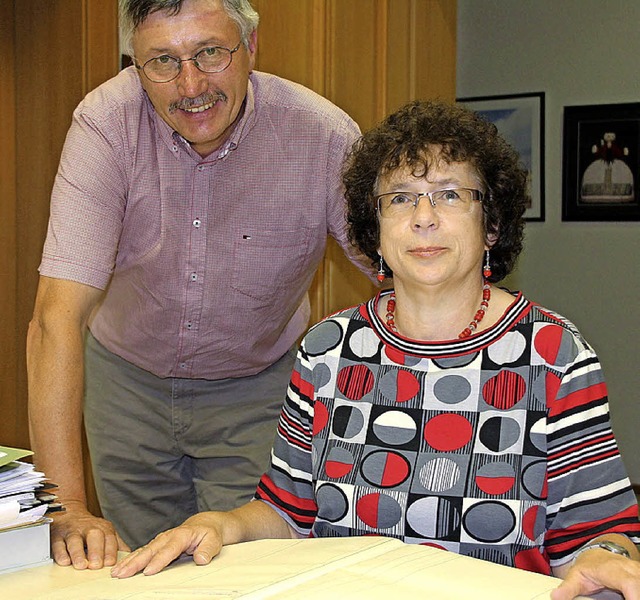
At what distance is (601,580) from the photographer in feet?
3.64

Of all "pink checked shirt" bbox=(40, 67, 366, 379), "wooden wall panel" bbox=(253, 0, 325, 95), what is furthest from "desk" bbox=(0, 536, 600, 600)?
"wooden wall panel" bbox=(253, 0, 325, 95)

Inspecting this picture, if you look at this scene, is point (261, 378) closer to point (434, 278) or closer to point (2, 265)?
point (434, 278)

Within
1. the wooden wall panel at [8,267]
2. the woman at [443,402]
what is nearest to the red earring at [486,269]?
the woman at [443,402]

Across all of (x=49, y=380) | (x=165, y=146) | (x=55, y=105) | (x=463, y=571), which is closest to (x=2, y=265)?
(x=55, y=105)

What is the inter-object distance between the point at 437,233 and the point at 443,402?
0.28 m

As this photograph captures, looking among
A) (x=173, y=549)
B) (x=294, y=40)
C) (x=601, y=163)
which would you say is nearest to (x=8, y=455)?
(x=173, y=549)

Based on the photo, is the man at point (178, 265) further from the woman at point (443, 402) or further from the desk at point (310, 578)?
the woman at point (443, 402)

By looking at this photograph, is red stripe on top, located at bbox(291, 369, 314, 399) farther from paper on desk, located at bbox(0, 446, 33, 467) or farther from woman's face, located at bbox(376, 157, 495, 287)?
paper on desk, located at bbox(0, 446, 33, 467)

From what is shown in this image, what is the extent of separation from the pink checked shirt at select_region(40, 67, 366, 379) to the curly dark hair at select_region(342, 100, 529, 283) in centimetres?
37

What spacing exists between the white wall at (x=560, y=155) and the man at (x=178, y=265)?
9.80 ft

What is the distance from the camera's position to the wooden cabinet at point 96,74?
3.08 meters

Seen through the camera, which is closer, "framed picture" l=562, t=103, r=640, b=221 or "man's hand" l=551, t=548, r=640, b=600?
"man's hand" l=551, t=548, r=640, b=600

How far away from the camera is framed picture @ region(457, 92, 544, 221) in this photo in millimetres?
5457

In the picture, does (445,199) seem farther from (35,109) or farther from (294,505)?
(35,109)
